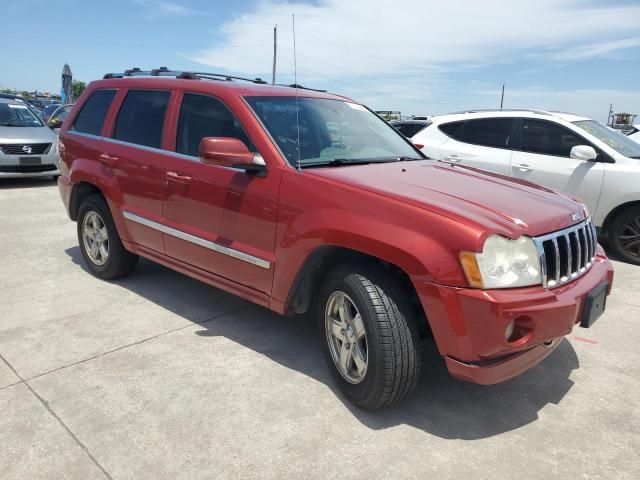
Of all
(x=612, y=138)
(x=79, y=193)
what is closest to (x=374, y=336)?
(x=79, y=193)

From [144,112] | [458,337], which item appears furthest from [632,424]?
[144,112]

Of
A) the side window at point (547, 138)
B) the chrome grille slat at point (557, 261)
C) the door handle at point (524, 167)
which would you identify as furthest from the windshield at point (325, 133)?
the side window at point (547, 138)

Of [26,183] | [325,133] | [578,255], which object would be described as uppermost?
[325,133]

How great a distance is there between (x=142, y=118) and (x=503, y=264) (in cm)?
314

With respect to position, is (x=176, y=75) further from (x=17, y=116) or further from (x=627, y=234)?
(x=17, y=116)

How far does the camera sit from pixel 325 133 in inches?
144

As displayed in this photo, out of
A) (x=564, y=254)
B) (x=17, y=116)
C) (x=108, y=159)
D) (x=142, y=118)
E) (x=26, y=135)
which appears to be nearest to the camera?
(x=564, y=254)

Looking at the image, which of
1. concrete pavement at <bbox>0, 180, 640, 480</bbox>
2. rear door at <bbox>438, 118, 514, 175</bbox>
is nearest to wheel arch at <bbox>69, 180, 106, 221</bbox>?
concrete pavement at <bbox>0, 180, 640, 480</bbox>

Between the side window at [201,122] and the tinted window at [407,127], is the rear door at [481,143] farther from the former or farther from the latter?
the side window at [201,122]

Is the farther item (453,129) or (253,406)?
(453,129)

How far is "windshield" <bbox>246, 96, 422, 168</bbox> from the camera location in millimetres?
3416

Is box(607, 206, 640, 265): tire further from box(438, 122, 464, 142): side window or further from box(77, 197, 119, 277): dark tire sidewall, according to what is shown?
box(77, 197, 119, 277): dark tire sidewall

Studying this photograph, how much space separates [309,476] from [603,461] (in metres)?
1.44

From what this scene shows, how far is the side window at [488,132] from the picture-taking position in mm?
6883
